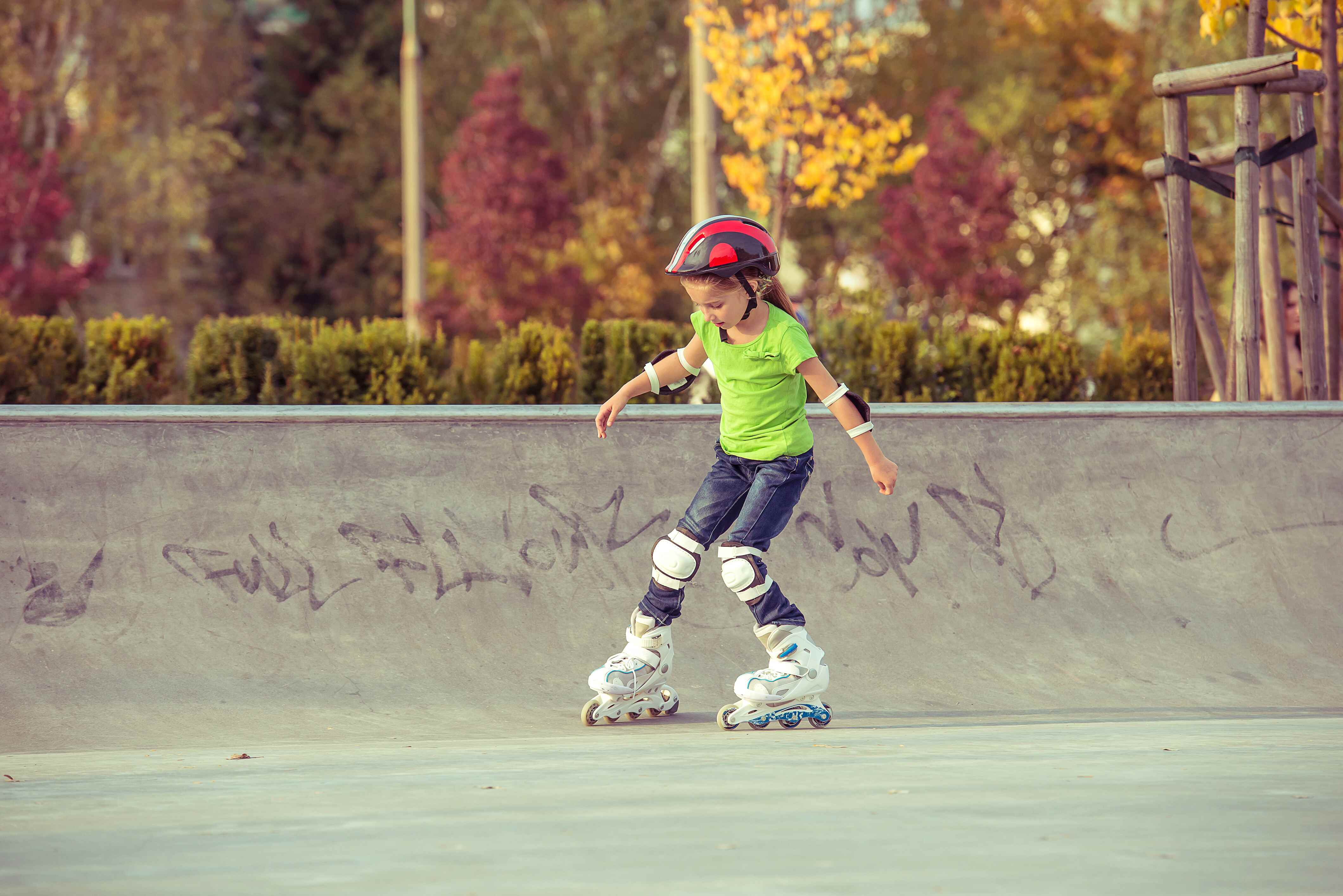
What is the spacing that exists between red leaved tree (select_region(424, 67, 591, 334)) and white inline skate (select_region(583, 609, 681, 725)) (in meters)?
20.7

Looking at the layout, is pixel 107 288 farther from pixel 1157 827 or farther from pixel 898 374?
pixel 1157 827

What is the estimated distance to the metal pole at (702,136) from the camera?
14039 millimetres

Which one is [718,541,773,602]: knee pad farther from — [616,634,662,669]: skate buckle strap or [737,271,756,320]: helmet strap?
[737,271,756,320]: helmet strap

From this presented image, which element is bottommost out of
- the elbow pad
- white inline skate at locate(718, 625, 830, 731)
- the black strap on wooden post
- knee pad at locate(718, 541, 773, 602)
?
white inline skate at locate(718, 625, 830, 731)

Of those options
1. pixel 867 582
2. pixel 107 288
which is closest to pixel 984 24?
pixel 107 288

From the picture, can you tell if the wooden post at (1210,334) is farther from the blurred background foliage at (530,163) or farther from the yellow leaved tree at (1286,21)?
the blurred background foliage at (530,163)

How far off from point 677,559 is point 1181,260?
4.03 m

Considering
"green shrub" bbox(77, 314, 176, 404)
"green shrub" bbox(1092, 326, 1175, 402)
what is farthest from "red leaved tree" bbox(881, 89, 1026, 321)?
"green shrub" bbox(77, 314, 176, 404)

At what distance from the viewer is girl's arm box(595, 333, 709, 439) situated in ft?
17.1

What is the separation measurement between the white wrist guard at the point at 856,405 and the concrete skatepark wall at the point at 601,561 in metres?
1.24

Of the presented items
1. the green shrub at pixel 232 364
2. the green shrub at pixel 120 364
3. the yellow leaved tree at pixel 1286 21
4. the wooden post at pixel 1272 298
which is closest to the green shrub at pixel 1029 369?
the wooden post at pixel 1272 298

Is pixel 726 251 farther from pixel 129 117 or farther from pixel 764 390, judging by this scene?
pixel 129 117

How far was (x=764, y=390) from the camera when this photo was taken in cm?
498

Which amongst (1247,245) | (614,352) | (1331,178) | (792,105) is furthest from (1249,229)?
(792,105)
